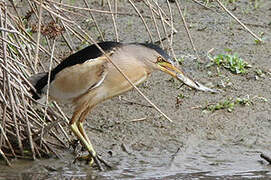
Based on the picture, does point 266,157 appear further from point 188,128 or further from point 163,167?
point 188,128

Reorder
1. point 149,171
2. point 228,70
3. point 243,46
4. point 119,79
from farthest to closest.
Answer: point 243,46, point 228,70, point 149,171, point 119,79

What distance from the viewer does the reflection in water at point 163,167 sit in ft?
16.1

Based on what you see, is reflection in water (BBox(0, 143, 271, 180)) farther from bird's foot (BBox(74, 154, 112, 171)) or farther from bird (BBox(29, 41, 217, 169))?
bird (BBox(29, 41, 217, 169))

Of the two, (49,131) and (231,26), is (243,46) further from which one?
(49,131)

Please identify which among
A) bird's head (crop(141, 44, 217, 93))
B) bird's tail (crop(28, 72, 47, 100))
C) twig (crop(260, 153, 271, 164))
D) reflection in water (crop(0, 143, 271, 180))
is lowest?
reflection in water (crop(0, 143, 271, 180))

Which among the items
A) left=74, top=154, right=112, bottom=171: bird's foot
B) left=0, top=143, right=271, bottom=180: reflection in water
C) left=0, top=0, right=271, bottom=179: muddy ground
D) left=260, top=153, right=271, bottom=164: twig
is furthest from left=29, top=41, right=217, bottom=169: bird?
left=260, top=153, right=271, bottom=164: twig

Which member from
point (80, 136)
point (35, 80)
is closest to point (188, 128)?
point (80, 136)

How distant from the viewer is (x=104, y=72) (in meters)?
4.69

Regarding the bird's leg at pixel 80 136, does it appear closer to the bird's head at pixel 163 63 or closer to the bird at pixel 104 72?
the bird at pixel 104 72

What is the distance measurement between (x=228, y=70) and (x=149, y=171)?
189 cm

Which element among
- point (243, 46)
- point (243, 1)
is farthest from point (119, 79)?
point (243, 1)

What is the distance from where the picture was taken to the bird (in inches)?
185

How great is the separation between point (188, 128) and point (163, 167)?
→ 0.75 meters

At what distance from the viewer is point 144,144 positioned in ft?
18.1
